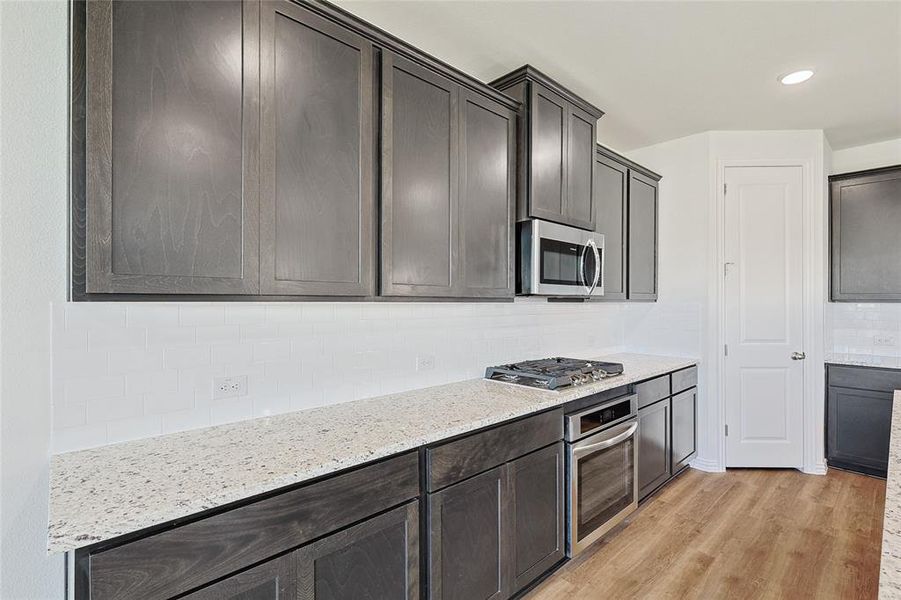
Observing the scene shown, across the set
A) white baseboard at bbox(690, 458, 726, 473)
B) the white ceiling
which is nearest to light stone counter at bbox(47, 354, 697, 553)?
the white ceiling

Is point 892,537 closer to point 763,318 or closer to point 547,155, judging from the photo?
point 547,155

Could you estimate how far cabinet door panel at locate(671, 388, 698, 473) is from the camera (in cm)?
324

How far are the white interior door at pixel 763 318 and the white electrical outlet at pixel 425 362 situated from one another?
8.38 feet

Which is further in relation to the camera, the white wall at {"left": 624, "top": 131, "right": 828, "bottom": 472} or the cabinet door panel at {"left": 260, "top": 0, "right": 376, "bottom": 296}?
the white wall at {"left": 624, "top": 131, "right": 828, "bottom": 472}

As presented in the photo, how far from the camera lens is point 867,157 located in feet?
12.4

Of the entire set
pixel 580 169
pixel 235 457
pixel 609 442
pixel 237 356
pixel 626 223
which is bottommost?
pixel 609 442

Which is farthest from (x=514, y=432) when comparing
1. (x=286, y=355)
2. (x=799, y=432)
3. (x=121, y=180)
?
(x=799, y=432)

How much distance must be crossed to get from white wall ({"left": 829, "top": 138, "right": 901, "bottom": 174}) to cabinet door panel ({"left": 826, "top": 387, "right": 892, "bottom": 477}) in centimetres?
189

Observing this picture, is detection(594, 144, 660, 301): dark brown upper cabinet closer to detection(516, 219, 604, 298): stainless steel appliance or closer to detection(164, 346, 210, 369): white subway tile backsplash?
detection(516, 219, 604, 298): stainless steel appliance

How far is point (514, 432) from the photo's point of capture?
1.95 m

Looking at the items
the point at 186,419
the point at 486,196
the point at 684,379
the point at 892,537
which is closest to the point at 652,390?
the point at 684,379

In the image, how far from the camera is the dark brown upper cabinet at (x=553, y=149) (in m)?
2.42

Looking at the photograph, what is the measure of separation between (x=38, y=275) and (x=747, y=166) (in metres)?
4.33

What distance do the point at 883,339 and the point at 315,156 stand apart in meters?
4.59
